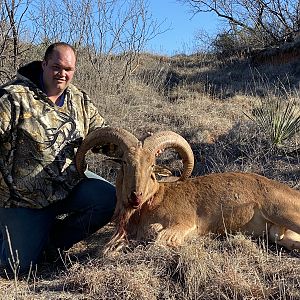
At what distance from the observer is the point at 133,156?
4.51m

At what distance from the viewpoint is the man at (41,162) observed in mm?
4648

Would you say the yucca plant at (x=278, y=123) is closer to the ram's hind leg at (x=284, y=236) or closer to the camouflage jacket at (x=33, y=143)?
the ram's hind leg at (x=284, y=236)

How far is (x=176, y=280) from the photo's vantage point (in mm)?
4012

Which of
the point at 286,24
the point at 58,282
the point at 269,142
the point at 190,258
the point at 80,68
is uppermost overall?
the point at 286,24

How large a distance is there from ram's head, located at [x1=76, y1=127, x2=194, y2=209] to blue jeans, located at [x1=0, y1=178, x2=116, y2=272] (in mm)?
289

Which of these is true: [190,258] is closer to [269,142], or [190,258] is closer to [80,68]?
[269,142]

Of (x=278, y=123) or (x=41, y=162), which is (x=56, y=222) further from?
(x=278, y=123)

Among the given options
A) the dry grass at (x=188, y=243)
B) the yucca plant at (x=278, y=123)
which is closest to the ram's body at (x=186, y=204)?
the dry grass at (x=188, y=243)

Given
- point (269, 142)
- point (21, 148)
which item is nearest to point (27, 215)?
point (21, 148)

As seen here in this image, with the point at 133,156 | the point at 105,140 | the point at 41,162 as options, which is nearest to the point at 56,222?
the point at 41,162

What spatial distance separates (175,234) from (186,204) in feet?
1.18

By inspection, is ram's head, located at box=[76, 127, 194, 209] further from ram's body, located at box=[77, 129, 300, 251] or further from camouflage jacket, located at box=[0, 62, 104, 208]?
camouflage jacket, located at box=[0, 62, 104, 208]

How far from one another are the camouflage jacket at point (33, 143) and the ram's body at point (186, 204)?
8.7 inches

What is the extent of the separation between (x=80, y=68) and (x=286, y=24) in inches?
507
